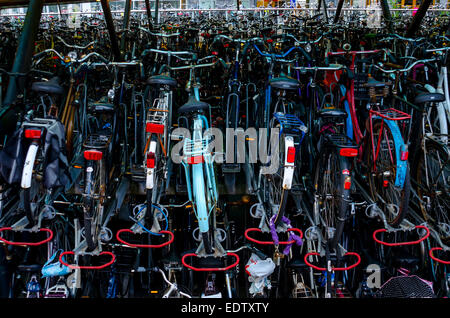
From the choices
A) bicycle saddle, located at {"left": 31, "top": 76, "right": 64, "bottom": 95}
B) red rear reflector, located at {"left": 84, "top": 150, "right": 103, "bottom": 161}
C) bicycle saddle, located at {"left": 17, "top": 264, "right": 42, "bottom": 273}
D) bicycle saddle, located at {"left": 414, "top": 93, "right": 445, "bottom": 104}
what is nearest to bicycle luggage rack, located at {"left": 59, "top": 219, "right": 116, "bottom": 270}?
bicycle saddle, located at {"left": 17, "top": 264, "right": 42, "bottom": 273}

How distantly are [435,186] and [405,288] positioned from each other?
3.20ft

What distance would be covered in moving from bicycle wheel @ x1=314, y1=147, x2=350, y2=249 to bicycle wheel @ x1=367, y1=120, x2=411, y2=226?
0.48 meters

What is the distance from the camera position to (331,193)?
315 cm

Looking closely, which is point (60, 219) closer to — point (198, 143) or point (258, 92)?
point (198, 143)

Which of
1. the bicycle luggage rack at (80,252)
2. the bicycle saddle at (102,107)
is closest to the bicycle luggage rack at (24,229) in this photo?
the bicycle luggage rack at (80,252)

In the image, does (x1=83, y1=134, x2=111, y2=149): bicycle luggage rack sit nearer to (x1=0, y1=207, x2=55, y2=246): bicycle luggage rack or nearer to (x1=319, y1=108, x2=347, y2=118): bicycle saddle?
(x1=0, y1=207, x2=55, y2=246): bicycle luggage rack

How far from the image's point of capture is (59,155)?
2.97 meters

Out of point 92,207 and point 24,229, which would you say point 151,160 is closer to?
point 92,207

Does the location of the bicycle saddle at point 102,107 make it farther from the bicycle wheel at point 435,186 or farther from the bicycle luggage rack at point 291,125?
the bicycle wheel at point 435,186

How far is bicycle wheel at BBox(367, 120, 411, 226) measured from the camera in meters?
2.90

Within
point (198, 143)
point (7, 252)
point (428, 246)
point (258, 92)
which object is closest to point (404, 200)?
point (428, 246)

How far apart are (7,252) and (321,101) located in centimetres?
353

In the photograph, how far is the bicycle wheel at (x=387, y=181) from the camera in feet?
9.51

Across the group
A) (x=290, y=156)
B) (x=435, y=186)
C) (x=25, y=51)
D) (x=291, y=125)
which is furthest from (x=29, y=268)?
(x=435, y=186)
